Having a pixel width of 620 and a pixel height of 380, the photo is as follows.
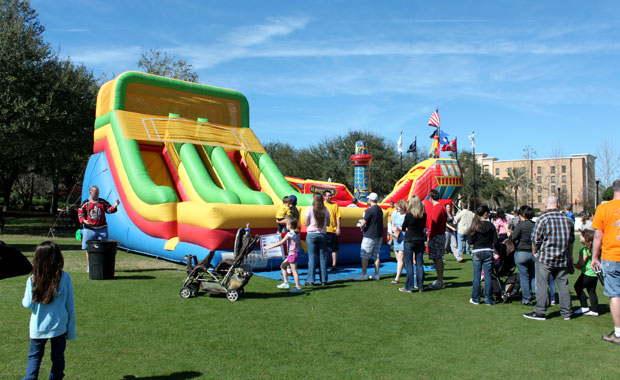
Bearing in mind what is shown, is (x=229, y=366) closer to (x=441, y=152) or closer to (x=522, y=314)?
(x=522, y=314)

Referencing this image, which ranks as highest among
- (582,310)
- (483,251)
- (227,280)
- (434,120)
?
(434,120)

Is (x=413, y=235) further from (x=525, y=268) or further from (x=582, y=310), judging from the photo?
(x=582, y=310)

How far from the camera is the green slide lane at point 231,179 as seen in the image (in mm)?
10500

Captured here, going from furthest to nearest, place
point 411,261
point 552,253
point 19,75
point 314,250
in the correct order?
point 19,75
point 314,250
point 411,261
point 552,253

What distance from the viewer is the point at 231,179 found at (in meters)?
11.5

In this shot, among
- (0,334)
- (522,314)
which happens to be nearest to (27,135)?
(0,334)

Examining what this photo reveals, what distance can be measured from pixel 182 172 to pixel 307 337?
25.1 feet

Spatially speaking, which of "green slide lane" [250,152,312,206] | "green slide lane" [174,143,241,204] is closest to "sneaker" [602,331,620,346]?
"green slide lane" [174,143,241,204]

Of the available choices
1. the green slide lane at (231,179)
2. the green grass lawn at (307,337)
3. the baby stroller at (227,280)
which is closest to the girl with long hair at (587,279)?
the green grass lawn at (307,337)

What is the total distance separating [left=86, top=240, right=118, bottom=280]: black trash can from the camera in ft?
25.8

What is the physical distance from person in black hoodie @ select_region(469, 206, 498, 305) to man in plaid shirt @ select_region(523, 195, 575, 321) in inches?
31.9

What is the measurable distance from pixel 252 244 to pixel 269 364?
2.96 metres

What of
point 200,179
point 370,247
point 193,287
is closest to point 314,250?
point 370,247

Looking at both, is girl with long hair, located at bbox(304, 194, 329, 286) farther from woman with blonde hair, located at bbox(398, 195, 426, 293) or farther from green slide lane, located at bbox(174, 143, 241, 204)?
green slide lane, located at bbox(174, 143, 241, 204)
